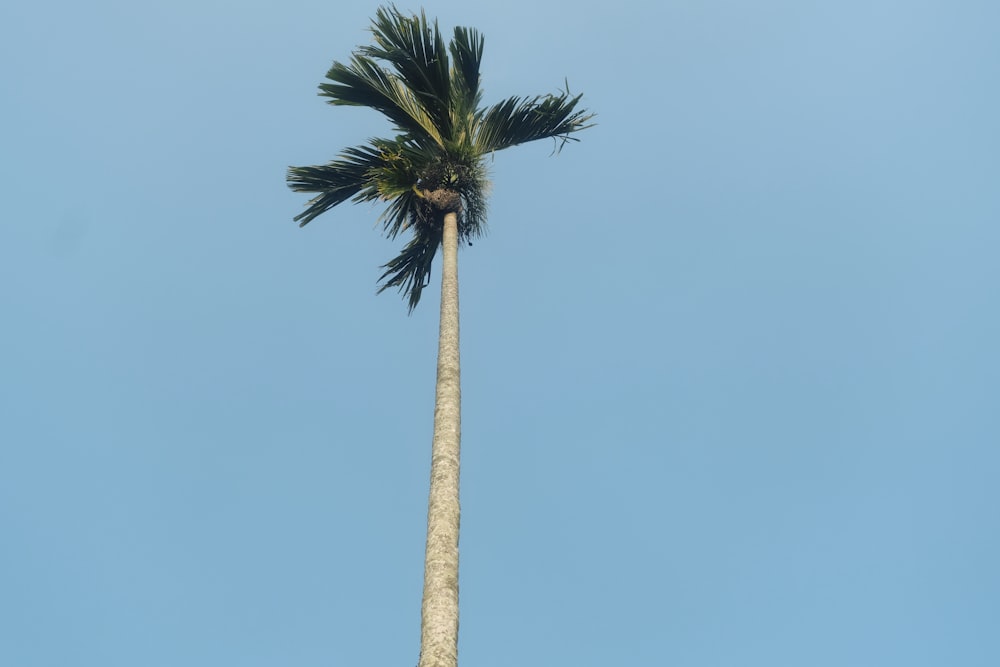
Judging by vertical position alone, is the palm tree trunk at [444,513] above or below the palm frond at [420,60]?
below

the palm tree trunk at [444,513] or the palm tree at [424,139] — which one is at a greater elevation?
the palm tree at [424,139]

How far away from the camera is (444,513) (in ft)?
27.5

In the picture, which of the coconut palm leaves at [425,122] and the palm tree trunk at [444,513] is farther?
the coconut palm leaves at [425,122]

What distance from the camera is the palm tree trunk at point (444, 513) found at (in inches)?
283

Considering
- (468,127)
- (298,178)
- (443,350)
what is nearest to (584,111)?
(468,127)

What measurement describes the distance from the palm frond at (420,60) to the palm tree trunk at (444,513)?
9.98 ft

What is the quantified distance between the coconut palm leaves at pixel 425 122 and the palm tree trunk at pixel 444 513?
2.22m

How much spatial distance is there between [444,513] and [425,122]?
671cm

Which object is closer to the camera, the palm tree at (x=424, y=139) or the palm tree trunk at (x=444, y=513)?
the palm tree trunk at (x=444, y=513)

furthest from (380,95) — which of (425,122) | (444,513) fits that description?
(444,513)

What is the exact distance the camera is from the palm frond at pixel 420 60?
12.8 meters

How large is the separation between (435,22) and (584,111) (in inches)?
110

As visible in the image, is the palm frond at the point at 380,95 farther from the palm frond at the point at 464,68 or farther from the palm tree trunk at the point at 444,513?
the palm tree trunk at the point at 444,513

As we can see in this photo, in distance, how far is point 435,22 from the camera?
42.5ft
